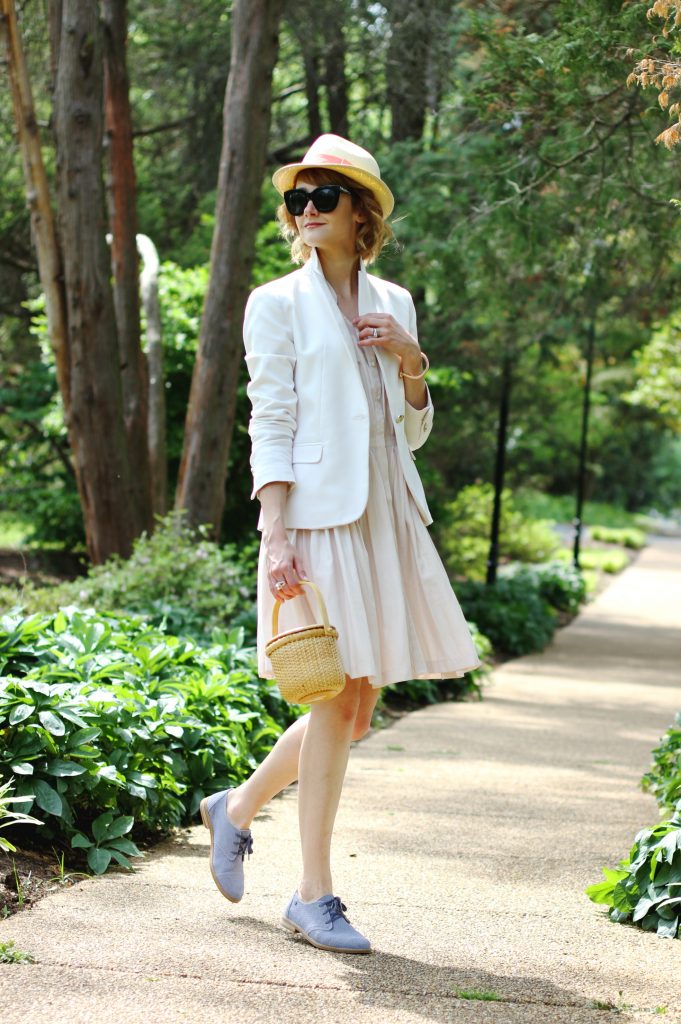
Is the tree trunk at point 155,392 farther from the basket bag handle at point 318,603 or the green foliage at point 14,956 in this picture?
the green foliage at point 14,956

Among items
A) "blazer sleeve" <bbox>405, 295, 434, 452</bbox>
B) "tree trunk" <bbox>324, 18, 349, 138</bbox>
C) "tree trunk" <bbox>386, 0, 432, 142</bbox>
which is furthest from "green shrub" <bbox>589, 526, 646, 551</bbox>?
"blazer sleeve" <bbox>405, 295, 434, 452</bbox>

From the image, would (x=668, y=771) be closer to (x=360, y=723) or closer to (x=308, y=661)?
(x=360, y=723)

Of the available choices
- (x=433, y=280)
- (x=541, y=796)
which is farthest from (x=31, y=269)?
(x=541, y=796)

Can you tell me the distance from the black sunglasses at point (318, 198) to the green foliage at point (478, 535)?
12301mm

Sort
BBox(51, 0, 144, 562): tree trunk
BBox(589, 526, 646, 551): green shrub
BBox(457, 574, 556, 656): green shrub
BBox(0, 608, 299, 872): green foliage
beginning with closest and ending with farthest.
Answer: BBox(0, 608, 299, 872): green foliage, BBox(51, 0, 144, 562): tree trunk, BBox(457, 574, 556, 656): green shrub, BBox(589, 526, 646, 551): green shrub

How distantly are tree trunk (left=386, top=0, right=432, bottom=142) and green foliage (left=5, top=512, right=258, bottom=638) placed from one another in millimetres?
6838

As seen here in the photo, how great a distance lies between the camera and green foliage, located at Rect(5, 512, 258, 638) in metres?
7.39

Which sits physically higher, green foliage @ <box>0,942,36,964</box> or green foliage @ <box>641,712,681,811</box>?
green foliage @ <box>641,712,681,811</box>

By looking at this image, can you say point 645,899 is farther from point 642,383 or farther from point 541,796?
point 642,383

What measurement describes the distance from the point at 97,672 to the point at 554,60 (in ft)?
12.6

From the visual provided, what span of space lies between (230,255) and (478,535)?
11.8m

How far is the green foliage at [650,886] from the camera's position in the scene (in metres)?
3.65

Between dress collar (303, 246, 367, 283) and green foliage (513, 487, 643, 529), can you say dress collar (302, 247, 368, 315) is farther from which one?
green foliage (513, 487, 643, 529)

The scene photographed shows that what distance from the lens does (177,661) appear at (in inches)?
221
